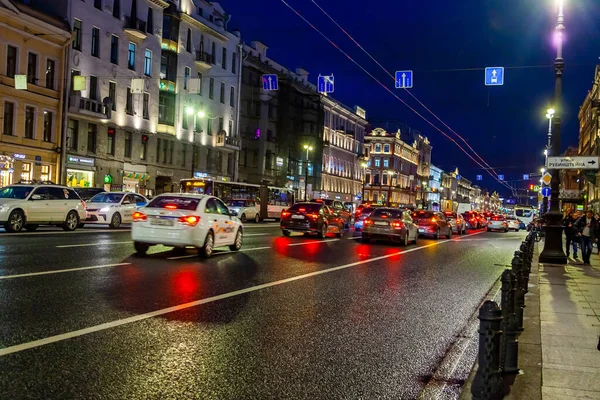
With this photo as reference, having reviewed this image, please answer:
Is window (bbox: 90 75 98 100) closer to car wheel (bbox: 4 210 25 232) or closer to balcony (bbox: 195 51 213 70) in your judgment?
balcony (bbox: 195 51 213 70)

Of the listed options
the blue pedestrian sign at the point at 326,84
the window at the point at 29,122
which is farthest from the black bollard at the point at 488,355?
the window at the point at 29,122

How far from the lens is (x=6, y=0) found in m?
32.9

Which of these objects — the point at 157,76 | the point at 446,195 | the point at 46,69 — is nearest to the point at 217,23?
the point at 157,76

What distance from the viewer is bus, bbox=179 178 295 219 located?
139ft

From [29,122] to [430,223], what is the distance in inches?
934

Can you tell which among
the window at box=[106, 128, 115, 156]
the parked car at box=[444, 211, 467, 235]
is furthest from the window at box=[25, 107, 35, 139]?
the parked car at box=[444, 211, 467, 235]

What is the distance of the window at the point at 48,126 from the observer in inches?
1455

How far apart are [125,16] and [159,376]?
42.4 meters

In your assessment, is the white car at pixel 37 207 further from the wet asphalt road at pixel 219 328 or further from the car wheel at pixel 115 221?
the wet asphalt road at pixel 219 328

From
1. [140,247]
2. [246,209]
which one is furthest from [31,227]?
[246,209]

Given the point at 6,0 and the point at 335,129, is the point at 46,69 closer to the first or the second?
the point at 6,0

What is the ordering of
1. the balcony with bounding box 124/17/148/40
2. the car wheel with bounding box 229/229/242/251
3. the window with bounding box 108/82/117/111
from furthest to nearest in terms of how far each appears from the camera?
1. the balcony with bounding box 124/17/148/40
2. the window with bounding box 108/82/117/111
3. the car wheel with bounding box 229/229/242/251

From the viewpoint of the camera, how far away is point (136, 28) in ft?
144

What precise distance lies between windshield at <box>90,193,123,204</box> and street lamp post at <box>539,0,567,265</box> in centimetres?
1729
